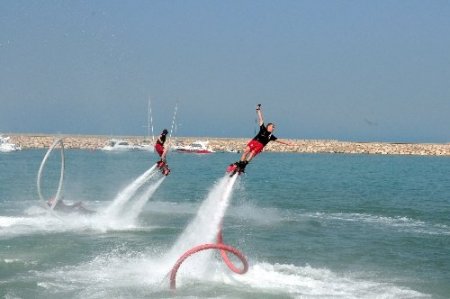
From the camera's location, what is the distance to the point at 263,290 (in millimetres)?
22156

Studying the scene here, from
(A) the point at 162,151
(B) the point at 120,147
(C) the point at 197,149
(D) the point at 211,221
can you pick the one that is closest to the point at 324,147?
(C) the point at 197,149

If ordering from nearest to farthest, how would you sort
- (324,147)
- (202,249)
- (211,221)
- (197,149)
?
1. (202,249)
2. (211,221)
3. (197,149)
4. (324,147)

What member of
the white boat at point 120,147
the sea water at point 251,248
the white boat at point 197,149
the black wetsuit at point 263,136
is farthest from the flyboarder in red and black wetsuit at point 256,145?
the white boat at point 197,149

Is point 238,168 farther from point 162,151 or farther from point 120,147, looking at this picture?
point 120,147

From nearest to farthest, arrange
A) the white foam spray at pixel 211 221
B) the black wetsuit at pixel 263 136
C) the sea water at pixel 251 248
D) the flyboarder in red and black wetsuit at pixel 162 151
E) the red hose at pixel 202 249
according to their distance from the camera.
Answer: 1. the red hose at pixel 202 249
2. the black wetsuit at pixel 263 136
3. the sea water at pixel 251 248
4. the white foam spray at pixel 211 221
5. the flyboarder in red and black wetsuit at pixel 162 151

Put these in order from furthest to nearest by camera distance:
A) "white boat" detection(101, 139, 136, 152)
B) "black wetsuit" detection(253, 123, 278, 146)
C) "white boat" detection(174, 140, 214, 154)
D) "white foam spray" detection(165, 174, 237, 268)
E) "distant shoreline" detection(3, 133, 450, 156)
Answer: "distant shoreline" detection(3, 133, 450, 156) → "white boat" detection(174, 140, 214, 154) → "white boat" detection(101, 139, 136, 152) → "white foam spray" detection(165, 174, 237, 268) → "black wetsuit" detection(253, 123, 278, 146)

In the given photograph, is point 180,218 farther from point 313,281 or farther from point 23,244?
point 313,281

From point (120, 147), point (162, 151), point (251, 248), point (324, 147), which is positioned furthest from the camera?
point (324, 147)

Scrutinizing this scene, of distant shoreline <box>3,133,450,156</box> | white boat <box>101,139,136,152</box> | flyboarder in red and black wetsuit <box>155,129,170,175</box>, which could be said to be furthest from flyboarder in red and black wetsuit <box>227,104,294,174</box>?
distant shoreline <box>3,133,450,156</box>

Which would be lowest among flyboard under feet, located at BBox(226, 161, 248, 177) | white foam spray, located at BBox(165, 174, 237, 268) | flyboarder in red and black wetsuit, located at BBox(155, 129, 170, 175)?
white foam spray, located at BBox(165, 174, 237, 268)

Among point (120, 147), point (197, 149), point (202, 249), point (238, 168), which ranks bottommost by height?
point (202, 249)

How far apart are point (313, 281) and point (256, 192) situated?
3737cm

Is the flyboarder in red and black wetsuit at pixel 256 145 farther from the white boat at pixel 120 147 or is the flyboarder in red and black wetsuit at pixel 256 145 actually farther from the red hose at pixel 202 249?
the white boat at pixel 120 147

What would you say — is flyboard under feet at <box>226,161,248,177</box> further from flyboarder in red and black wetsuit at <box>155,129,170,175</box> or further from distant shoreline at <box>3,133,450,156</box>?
distant shoreline at <box>3,133,450,156</box>
